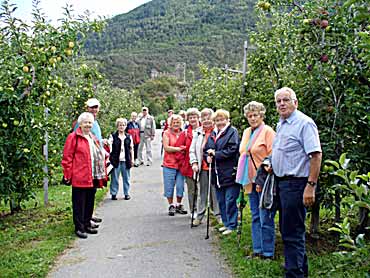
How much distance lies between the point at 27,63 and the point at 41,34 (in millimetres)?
513

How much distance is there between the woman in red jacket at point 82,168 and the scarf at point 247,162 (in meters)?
2.34

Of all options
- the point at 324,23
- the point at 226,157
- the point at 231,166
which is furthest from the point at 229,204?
the point at 324,23

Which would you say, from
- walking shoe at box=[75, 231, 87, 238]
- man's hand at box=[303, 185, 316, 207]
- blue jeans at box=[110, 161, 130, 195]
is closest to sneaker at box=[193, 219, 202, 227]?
walking shoe at box=[75, 231, 87, 238]

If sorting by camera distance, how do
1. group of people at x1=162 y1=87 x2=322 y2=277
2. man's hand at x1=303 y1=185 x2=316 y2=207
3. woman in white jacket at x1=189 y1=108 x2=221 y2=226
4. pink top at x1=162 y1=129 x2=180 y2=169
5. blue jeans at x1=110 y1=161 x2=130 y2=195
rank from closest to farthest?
1. man's hand at x1=303 y1=185 x2=316 y2=207
2. group of people at x1=162 y1=87 x2=322 y2=277
3. woman in white jacket at x1=189 y1=108 x2=221 y2=226
4. pink top at x1=162 y1=129 x2=180 y2=169
5. blue jeans at x1=110 y1=161 x2=130 y2=195

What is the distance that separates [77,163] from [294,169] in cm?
366

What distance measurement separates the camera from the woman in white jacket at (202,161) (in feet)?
27.1

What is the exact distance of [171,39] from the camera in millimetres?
92938

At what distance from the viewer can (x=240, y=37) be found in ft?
243

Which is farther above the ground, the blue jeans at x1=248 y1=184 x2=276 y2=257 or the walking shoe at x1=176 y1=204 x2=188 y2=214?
the blue jeans at x1=248 y1=184 x2=276 y2=257

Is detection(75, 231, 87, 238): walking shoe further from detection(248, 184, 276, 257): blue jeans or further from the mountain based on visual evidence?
the mountain

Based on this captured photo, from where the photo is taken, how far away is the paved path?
596cm

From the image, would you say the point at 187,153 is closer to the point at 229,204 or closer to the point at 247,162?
the point at 229,204

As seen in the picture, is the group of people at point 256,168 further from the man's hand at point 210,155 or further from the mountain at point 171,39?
the mountain at point 171,39

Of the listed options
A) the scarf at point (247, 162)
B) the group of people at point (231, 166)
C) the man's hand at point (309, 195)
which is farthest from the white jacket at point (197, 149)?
the man's hand at point (309, 195)
